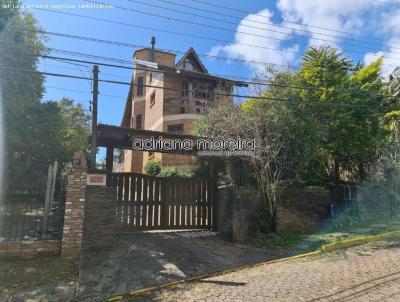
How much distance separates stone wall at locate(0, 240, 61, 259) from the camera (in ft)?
22.9

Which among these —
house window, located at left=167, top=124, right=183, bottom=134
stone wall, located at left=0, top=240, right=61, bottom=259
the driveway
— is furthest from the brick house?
stone wall, located at left=0, top=240, right=61, bottom=259

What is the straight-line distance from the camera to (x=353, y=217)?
39.8ft

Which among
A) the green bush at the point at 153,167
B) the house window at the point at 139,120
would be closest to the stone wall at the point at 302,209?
the green bush at the point at 153,167

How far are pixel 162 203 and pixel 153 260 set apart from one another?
3.25 meters

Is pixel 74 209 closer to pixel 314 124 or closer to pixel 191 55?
pixel 314 124

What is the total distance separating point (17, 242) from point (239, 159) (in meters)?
6.52

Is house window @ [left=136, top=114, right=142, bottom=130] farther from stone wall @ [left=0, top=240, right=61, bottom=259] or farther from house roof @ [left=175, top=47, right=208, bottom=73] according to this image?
stone wall @ [left=0, top=240, right=61, bottom=259]

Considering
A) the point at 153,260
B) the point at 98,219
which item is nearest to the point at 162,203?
the point at 98,219

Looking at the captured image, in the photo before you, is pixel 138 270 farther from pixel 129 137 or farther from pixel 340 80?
pixel 340 80

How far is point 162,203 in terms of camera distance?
1051 cm

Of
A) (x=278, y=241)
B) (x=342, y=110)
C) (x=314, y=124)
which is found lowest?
(x=278, y=241)

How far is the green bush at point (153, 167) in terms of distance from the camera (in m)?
18.9

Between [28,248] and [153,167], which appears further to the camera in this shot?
[153,167]

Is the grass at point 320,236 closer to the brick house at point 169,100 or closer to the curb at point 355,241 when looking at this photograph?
the curb at point 355,241
